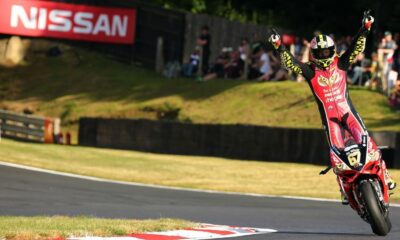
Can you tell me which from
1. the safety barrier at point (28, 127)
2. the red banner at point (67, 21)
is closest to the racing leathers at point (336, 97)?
the safety barrier at point (28, 127)

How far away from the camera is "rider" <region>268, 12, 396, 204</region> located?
10.5 m

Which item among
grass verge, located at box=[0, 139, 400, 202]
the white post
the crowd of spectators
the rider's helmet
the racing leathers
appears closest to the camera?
the racing leathers

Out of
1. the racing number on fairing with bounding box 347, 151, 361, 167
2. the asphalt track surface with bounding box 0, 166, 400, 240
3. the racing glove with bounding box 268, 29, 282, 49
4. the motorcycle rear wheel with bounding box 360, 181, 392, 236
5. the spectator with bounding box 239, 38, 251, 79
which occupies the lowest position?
the asphalt track surface with bounding box 0, 166, 400, 240

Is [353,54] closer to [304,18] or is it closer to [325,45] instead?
[325,45]

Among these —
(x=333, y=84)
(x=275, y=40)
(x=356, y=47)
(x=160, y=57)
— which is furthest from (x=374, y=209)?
(x=160, y=57)

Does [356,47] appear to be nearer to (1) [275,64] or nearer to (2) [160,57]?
(1) [275,64]

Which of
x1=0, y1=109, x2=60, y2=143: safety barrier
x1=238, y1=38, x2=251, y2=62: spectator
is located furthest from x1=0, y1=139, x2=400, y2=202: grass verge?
x1=238, y1=38, x2=251, y2=62: spectator

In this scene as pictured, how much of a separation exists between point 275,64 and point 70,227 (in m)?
22.7

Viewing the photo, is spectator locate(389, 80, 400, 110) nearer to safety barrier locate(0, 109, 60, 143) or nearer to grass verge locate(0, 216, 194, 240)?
safety barrier locate(0, 109, 60, 143)

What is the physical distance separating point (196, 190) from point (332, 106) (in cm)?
901

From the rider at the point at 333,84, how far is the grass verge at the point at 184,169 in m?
7.16

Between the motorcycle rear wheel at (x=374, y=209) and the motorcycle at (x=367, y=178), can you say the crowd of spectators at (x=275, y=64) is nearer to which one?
the motorcycle at (x=367, y=178)

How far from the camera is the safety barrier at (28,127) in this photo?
31391 millimetres

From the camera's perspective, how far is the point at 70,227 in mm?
10094
